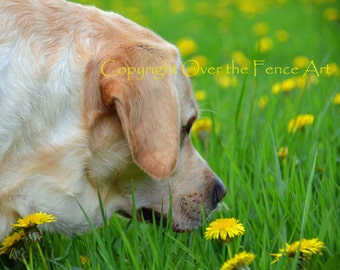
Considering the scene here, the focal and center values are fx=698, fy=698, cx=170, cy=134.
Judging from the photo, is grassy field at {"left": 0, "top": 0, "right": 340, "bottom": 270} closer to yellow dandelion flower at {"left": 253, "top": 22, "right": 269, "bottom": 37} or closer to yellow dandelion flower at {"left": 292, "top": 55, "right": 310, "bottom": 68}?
yellow dandelion flower at {"left": 292, "top": 55, "right": 310, "bottom": 68}

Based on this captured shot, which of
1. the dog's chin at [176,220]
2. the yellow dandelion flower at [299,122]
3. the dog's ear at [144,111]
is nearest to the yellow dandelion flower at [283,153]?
the yellow dandelion flower at [299,122]

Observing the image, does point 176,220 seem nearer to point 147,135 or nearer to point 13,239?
point 147,135

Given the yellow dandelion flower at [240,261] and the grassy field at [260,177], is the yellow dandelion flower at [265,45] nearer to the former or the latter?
the grassy field at [260,177]

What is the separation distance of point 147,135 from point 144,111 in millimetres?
75

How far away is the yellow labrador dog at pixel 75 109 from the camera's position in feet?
7.10

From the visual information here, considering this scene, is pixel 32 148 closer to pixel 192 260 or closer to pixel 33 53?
pixel 33 53

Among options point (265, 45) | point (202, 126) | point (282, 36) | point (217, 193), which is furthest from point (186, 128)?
point (282, 36)

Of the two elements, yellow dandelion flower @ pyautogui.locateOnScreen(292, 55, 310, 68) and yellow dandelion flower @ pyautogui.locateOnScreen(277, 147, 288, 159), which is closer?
yellow dandelion flower @ pyautogui.locateOnScreen(277, 147, 288, 159)

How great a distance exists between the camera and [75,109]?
2.23m

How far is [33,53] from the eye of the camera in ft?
7.26

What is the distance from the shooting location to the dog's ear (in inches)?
85.0

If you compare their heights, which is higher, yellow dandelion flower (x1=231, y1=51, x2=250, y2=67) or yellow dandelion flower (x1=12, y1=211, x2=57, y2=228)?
yellow dandelion flower (x1=12, y1=211, x2=57, y2=228)

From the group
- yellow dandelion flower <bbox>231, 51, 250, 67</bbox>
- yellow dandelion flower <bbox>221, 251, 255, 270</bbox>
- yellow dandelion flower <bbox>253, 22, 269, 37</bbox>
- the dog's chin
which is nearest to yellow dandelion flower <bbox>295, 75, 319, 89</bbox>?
yellow dandelion flower <bbox>231, 51, 250, 67</bbox>

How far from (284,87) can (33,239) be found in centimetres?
186
